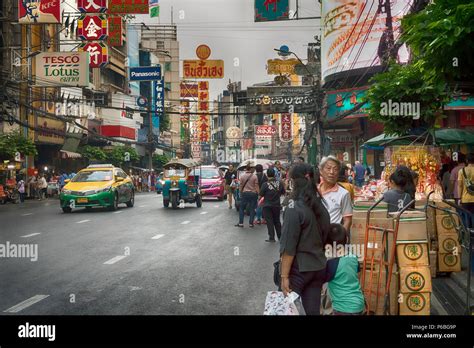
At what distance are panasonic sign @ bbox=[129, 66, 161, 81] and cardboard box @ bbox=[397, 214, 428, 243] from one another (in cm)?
3825

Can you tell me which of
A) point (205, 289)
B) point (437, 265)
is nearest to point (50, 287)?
point (205, 289)

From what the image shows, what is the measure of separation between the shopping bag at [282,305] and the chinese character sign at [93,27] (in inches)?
1141

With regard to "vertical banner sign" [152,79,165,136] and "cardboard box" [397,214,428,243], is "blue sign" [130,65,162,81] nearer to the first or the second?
"vertical banner sign" [152,79,165,136]

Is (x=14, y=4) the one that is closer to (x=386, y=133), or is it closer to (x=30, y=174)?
(x=30, y=174)

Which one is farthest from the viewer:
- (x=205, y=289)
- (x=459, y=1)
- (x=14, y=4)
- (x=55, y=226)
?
(x=14, y=4)

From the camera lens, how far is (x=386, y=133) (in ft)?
52.7

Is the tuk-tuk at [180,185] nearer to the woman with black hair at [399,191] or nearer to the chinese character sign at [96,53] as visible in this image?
the chinese character sign at [96,53]

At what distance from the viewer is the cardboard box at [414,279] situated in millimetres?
6879

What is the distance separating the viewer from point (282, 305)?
5.21 metres

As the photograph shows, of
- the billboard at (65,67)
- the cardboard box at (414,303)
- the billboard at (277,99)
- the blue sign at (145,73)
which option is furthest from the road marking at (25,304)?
the blue sign at (145,73)

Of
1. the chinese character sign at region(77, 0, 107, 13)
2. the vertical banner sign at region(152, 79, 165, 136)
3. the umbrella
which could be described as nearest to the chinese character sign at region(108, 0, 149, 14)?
the chinese character sign at region(77, 0, 107, 13)

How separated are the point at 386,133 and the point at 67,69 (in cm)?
2043

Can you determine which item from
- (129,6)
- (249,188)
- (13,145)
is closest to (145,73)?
(13,145)

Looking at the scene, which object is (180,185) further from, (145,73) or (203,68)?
(145,73)
